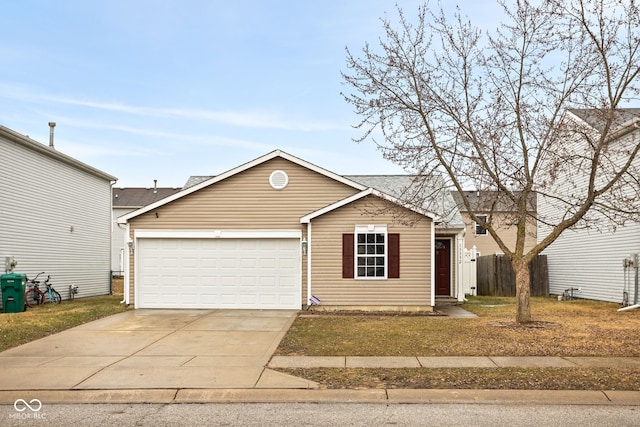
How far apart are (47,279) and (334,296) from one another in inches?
423

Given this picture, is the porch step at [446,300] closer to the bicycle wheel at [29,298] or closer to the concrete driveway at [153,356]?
the concrete driveway at [153,356]

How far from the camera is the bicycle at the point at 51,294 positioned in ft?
66.5

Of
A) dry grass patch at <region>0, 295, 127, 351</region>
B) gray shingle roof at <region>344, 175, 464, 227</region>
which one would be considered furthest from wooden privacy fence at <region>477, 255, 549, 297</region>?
dry grass patch at <region>0, 295, 127, 351</region>

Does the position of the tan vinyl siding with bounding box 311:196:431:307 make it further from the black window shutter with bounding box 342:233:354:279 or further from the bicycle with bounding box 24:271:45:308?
the bicycle with bounding box 24:271:45:308

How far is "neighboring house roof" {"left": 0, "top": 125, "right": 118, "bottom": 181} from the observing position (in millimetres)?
18109

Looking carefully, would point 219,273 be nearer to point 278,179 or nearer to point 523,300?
point 278,179

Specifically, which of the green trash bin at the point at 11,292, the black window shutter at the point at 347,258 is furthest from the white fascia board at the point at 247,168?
the green trash bin at the point at 11,292

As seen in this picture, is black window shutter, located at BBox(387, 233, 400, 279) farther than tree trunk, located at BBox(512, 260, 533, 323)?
Yes

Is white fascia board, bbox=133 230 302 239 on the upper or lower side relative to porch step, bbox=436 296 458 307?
upper

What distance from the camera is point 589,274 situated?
20.6 metres

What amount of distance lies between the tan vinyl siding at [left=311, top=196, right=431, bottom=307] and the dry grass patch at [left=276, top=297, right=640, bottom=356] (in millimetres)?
897

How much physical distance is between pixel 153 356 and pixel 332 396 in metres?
3.85

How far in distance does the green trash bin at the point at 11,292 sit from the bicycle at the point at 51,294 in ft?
10.0

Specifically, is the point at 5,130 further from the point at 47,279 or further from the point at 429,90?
the point at 429,90
